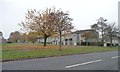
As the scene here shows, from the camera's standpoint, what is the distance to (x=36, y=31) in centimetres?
4397

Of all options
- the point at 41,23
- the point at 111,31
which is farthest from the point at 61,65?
the point at 111,31

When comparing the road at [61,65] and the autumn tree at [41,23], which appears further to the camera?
the autumn tree at [41,23]

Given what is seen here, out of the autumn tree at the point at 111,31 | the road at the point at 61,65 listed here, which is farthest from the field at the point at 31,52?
the autumn tree at the point at 111,31

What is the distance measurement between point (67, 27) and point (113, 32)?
35939 mm

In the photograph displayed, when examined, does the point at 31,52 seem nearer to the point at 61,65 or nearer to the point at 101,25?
the point at 61,65

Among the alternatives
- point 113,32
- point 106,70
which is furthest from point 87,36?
point 106,70

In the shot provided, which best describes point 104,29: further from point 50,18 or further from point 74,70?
point 74,70

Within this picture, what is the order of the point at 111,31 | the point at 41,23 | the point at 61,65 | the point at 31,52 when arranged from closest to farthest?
1. the point at 61,65
2. the point at 31,52
3. the point at 41,23
4. the point at 111,31

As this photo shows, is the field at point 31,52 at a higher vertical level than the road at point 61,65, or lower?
higher

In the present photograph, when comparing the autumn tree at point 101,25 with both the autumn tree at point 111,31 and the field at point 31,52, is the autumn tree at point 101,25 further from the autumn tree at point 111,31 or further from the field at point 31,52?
the field at point 31,52

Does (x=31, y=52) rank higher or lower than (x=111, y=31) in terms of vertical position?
lower

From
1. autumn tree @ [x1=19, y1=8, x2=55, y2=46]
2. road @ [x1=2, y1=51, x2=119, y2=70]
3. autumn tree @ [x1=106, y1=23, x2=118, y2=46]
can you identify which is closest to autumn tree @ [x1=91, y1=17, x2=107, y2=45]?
autumn tree @ [x1=106, y1=23, x2=118, y2=46]

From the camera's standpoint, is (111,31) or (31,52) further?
(111,31)

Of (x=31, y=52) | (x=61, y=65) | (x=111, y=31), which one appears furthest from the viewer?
(x=111, y=31)
